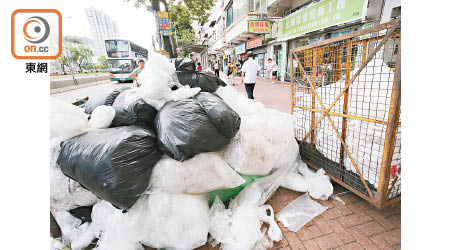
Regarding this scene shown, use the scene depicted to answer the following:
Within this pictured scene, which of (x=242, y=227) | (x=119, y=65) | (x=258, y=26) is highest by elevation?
(x=258, y=26)

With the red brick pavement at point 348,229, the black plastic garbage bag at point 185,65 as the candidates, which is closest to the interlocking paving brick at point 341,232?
the red brick pavement at point 348,229

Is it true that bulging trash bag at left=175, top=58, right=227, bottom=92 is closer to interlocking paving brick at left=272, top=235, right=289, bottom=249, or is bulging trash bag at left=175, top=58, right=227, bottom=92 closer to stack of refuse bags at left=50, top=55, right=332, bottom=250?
stack of refuse bags at left=50, top=55, right=332, bottom=250

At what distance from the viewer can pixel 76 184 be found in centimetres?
153

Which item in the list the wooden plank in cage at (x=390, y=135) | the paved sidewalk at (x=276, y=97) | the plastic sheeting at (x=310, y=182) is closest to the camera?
the wooden plank in cage at (x=390, y=135)

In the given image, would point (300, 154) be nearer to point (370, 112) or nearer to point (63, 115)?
point (370, 112)

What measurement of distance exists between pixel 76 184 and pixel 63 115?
1.87ft

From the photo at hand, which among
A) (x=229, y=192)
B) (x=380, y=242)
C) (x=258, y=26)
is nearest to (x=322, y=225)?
(x=380, y=242)

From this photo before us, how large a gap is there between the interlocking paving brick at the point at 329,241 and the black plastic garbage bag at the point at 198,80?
62.5 inches

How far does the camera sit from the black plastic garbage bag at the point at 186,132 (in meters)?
1.31

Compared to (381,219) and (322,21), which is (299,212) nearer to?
(381,219)

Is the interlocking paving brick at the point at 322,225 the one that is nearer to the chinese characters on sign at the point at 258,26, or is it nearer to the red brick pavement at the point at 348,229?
the red brick pavement at the point at 348,229

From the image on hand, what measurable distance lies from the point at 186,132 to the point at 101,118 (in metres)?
0.83

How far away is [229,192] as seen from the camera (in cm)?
167

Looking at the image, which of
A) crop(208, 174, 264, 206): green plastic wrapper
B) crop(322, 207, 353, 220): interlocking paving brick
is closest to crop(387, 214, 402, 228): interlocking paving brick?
crop(322, 207, 353, 220): interlocking paving brick
